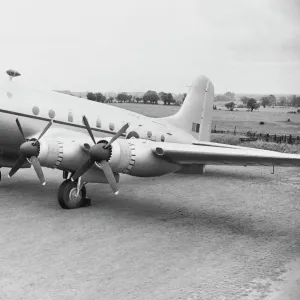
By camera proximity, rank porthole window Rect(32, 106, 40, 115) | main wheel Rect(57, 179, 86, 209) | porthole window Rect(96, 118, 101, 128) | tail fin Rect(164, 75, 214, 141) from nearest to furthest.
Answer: main wheel Rect(57, 179, 86, 209)
porthole window Rect(32, 106, 40, 115)
porthole window Rect(96, 118, 101, 128)
tail fin Rect(164, 75, 214, 141)

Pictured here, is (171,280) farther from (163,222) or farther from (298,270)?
(163,222)

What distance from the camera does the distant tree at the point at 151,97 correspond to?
88.1 ft

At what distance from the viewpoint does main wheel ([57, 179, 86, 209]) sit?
34.3ft

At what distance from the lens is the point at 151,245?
7848 mm

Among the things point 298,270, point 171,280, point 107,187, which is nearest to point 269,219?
point 298,270

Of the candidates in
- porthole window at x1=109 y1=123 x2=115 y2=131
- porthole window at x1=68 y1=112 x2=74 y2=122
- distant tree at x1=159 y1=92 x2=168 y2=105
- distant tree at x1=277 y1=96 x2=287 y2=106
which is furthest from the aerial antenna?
distant tree at x1=159 y1=92 x2=168 y2=105

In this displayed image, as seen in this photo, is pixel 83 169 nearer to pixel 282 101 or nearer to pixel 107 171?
pixel 107 171

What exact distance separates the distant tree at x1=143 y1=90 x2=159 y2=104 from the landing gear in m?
16.7

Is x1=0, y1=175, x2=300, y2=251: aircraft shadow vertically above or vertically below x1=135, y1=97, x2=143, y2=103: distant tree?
below

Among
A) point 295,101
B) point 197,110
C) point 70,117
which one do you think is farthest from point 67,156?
point 295,101

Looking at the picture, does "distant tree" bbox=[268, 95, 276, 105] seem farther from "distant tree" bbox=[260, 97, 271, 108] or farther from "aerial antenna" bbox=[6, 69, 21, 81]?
"aerial antenna" bbox=[6, 69, 21, 81]

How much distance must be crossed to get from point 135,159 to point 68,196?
7.47 feet

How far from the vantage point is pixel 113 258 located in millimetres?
7039

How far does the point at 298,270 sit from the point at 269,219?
3584 millimetres
